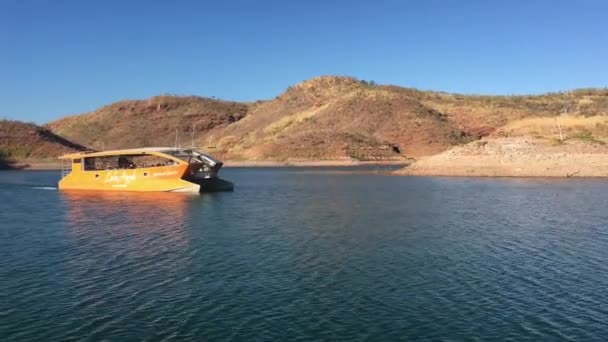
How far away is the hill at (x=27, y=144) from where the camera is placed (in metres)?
142

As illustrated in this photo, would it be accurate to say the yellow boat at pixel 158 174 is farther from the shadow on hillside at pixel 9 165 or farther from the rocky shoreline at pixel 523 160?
the shadow on hillside at pixel 9 165

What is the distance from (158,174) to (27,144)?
106m

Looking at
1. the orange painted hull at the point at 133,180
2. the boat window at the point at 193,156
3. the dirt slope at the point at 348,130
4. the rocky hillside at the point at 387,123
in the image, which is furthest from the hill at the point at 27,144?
the boat window at the point at 193,156

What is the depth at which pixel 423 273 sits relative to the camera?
2083 cm

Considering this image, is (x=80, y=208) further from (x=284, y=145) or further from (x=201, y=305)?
(x=284, y=145)

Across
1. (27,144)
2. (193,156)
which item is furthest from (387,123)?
(193,156)

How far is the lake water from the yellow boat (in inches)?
663

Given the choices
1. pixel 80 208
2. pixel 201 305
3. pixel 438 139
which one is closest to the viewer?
pixel 201 305

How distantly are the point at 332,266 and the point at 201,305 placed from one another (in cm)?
644

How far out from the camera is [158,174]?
5841cm

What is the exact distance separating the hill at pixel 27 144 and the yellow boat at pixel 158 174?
269ft

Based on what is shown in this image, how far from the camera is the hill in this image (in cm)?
14250

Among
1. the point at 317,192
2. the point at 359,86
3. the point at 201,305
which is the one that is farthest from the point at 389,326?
the point at 359,86

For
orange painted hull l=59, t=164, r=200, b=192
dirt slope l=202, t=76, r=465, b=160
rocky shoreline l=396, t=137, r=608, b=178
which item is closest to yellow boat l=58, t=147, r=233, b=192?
orange painted hull l=59, t=164, r=200, b=192
